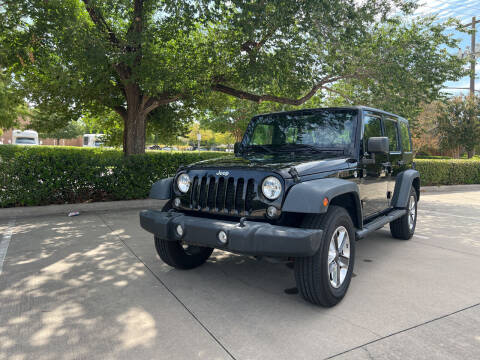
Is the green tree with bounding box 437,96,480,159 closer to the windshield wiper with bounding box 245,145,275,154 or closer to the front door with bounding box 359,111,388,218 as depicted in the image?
the front door with bounding box 359,111,388,218

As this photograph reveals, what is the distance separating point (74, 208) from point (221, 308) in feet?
18.9

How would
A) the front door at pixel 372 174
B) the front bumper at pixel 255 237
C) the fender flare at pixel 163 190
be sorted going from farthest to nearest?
the front door at pixel 372 174
the fender flare at pixel 163 190
the front bumper at pixel 255 237

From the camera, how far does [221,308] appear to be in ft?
10.4

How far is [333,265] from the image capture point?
3264mm

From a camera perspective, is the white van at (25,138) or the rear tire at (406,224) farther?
the white van at (25,138)

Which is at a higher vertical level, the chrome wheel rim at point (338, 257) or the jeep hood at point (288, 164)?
the jeep hood at point (288, 164)

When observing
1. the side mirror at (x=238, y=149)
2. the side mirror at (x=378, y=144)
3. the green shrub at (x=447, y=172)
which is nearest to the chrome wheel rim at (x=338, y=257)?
the side mirror at (x=378, y=144)

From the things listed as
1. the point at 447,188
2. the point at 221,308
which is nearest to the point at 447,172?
the point at 447,188

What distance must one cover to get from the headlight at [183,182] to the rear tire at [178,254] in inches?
11.2

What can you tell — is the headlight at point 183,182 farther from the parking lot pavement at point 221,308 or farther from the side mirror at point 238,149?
the side mirror at point 238,149

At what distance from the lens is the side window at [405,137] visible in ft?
18.7

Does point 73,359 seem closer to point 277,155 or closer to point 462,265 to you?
point 277,155

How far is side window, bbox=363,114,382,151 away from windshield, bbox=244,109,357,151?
0.23 meters

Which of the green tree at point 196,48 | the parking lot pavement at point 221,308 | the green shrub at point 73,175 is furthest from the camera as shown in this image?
the green tree at point 196,48
